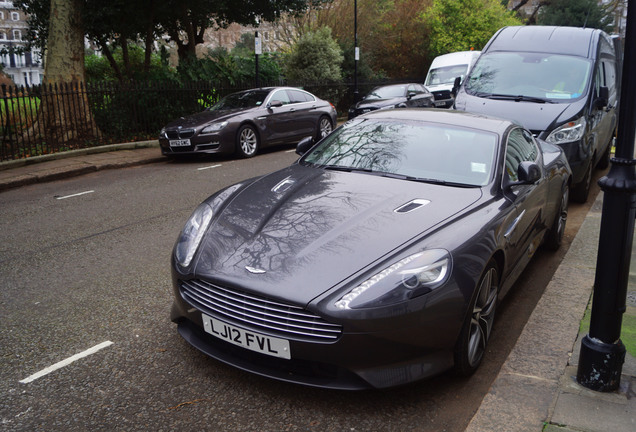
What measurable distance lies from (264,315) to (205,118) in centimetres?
1010

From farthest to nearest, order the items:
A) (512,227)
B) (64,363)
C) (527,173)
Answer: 1. (527,173)
2. (512,227)
3. (64,363)

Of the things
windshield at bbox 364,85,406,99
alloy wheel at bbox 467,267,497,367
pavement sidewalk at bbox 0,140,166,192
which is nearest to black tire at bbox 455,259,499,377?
alloy wheel at bbox 467,267,497,367

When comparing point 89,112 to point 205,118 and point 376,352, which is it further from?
point 376,352

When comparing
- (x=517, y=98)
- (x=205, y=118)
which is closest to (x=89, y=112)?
(x=205, y=118)

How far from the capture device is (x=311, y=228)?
343cm

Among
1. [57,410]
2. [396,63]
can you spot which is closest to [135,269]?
[57,410]

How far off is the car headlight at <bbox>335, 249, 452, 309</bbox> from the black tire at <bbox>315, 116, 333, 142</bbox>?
12.0 m

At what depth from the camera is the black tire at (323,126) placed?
49.3ft

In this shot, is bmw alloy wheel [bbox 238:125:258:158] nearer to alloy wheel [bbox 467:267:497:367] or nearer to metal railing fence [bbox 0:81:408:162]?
metal railing fence [bbox 0:81:408:162]

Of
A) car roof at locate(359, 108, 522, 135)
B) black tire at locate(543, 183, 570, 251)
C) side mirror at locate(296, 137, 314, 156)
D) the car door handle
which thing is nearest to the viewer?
the car door handle

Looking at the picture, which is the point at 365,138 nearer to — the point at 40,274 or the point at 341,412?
the point at 341,412

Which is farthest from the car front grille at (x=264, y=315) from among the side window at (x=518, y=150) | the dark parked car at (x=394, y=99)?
the dark parked car at (x=394, y=99)

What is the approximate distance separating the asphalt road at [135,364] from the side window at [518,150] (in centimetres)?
109

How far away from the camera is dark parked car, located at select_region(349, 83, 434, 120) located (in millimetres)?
18828
